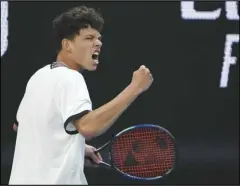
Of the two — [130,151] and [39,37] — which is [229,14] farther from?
[130,151]

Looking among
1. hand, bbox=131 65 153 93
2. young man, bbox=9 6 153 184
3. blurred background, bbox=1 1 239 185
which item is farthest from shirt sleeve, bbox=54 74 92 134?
blurred background, bbox=1 1 239 185

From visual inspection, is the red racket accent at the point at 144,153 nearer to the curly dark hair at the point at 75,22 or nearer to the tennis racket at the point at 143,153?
the tennis racket at the point at 143,153

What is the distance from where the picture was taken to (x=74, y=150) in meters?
2.01

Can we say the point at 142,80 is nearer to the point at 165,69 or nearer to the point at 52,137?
the point at 52,137

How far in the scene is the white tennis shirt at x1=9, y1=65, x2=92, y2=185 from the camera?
1.98m

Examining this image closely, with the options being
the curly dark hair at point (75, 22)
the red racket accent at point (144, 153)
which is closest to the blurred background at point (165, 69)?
the red racket accent at point (144, 153)

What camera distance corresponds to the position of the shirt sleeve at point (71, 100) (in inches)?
76.5

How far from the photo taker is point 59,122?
2018mm

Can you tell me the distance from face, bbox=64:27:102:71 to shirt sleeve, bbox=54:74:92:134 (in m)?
0.15

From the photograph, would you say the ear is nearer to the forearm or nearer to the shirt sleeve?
the shirt sleeve

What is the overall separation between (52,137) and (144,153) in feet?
2.02

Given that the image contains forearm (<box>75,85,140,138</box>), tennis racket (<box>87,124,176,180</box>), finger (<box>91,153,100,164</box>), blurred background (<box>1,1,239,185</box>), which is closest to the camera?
forearm (<box>75,85,140,138</box>)

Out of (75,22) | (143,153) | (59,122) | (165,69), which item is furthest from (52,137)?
(165,69)

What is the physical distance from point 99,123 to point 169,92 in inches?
65.3
